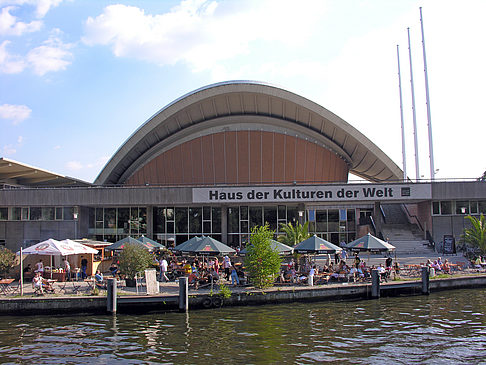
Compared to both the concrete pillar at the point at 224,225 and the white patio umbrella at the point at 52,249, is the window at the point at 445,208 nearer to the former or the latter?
the concrete pillar at the point at 224,225

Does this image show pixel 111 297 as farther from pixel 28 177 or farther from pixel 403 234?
pixel 28 177

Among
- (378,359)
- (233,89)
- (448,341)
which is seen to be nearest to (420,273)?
(448,341)

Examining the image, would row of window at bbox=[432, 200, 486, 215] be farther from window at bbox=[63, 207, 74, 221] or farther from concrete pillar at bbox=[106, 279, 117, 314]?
window at bbox=[63, 207, 74, 221]

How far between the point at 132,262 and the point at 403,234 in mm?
25310

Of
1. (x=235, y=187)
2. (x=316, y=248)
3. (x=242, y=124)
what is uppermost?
(x=242, y=124)

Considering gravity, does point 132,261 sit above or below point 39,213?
below

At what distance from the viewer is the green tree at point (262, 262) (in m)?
23.0

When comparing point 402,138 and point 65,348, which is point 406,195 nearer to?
point 402,138

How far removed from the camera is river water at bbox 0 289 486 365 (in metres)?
14.0

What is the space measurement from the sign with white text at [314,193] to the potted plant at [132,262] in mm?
14941

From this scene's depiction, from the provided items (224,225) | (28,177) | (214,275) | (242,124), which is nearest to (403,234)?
(224,225)

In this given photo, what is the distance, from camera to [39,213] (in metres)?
39.4

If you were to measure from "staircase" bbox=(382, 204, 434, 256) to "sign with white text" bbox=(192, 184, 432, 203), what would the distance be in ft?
11.6

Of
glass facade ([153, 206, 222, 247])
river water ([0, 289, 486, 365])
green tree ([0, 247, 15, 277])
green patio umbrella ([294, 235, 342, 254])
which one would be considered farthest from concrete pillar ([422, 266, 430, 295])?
green tree ([0, 247, 15, 277])
